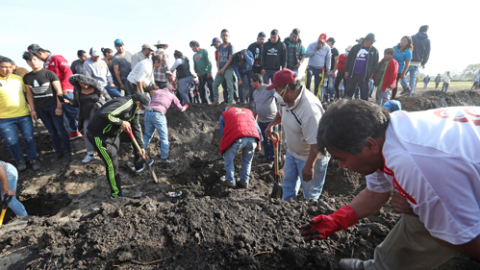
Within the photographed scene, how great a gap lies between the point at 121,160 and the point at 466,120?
5642 mm

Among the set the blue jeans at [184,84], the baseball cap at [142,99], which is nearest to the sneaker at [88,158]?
the baseball cap at [142,99]

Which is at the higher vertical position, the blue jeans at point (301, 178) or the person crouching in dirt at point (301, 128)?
the person crouching in dirt at point (301, 128)

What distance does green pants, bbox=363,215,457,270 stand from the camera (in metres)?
1.41

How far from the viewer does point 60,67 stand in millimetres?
4828

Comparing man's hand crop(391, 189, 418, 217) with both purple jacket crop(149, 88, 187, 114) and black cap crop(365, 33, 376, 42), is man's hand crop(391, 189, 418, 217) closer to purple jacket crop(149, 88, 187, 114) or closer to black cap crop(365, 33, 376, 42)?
→ purple jacket crop(149, 88, 187, 114)

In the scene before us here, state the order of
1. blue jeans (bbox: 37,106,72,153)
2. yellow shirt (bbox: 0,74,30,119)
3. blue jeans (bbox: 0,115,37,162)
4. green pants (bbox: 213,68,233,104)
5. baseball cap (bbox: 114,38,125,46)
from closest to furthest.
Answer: yellow shirt (bbox: 0,74,30,119)
blue jeans (bbox: 0,115,37,162)
blue jeans (bbox: 37,106,72,153)
baseball cap (bbox: 114,38,125,46)
green pants (bbox: 213,68,233,104)

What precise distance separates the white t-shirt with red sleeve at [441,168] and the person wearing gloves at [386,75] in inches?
217

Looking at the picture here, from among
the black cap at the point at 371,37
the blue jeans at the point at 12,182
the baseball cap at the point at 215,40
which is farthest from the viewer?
the baseball cap at the point at 215,40

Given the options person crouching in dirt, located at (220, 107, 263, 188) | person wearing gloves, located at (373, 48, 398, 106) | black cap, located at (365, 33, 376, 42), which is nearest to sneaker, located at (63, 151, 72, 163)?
person crouching in dirt, located at (220, 107, 263, 188)

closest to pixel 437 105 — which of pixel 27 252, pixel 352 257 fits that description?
pixel 352 257

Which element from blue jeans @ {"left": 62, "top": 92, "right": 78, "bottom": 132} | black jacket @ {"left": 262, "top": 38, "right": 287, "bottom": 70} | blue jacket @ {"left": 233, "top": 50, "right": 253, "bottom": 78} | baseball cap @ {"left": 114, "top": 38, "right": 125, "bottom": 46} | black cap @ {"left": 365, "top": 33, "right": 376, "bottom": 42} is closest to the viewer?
blue jeans @ {"left": 62, "top": 92, "right": 78, "bottom": 132}

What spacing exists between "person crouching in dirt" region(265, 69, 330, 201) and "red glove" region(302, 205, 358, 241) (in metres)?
0.96

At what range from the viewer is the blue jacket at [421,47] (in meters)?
6.72

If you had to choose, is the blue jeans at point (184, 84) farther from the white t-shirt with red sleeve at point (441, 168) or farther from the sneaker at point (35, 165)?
the white t-shirt with red sleeve at point (441, 168)
